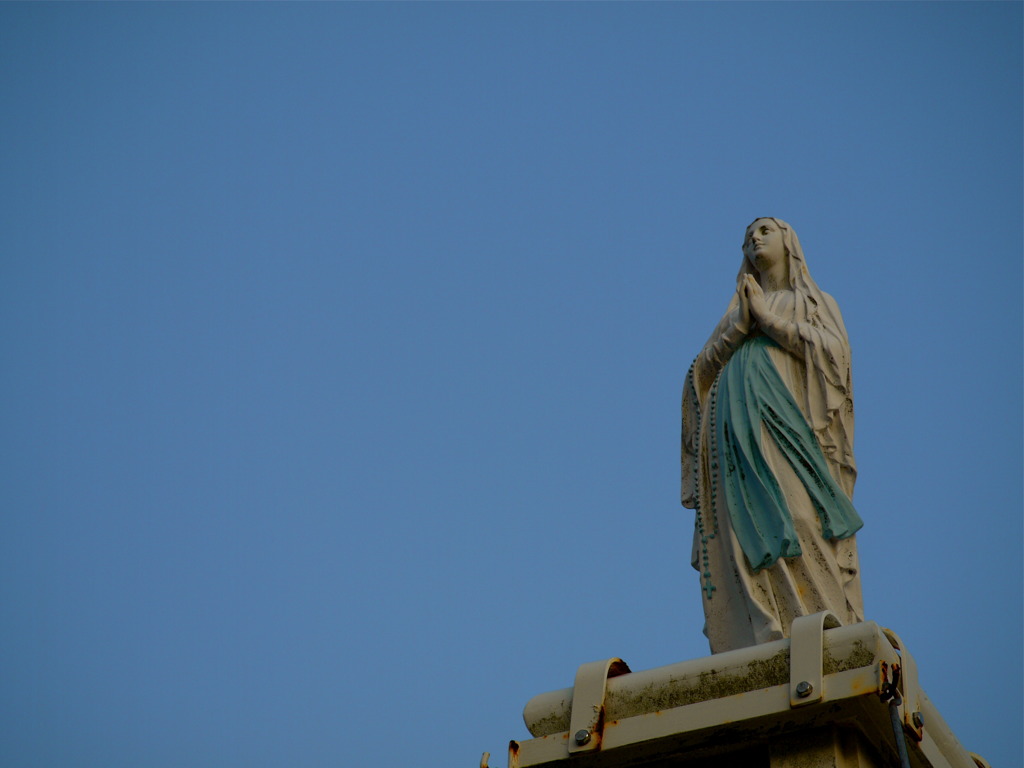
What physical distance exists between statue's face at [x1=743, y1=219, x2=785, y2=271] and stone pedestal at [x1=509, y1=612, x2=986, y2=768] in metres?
4.58

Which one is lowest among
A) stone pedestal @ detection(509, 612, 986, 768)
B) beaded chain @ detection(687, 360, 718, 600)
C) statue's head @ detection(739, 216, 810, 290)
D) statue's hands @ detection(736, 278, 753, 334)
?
stone pedestal @ detection(509, 612, 986, 768)

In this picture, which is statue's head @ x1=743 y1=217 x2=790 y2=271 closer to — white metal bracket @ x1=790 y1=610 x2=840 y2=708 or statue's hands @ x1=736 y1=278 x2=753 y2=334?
→ statue's hands @ x1=736 y1=278 x2=753 y2=334

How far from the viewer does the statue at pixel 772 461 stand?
7.52 metres

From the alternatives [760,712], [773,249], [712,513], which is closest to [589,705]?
[760,712]

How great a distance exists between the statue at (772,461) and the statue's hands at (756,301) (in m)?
0.01

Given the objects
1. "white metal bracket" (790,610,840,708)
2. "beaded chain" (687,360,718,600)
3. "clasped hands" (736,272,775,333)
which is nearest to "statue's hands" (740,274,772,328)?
"clasped hands" (736,272,775,333)

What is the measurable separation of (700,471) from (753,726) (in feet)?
11.2

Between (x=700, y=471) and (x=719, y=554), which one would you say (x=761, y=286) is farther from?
(x=719, y=554)

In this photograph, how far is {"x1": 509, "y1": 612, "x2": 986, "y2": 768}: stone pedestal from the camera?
488 cm

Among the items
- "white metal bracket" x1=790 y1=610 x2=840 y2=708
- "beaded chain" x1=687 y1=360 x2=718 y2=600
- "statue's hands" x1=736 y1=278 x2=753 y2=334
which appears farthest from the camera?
"statue's hands" x1=736 y1=278 x2=753 y2=334

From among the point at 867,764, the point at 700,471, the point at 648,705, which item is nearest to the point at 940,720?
the point at 867,764

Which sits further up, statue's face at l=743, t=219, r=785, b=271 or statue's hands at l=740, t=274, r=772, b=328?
statue's face at l=743, t=219, r=785, b=271

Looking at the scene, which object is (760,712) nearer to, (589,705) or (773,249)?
(589,705)

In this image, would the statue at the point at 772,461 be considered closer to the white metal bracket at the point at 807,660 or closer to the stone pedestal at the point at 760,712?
the stone pedestal at the point at 760,712
